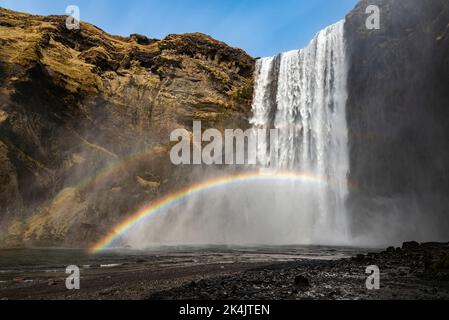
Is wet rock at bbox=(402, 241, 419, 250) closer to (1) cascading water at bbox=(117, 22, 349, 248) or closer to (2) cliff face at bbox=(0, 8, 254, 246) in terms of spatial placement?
(1) cascading water at bbox=(117, 22, 349, 248)

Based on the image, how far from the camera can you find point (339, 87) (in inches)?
1943

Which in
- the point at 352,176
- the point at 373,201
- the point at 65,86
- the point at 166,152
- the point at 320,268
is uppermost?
the point at 65,86

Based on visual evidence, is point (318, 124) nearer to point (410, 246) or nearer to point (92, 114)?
point (410, 246)

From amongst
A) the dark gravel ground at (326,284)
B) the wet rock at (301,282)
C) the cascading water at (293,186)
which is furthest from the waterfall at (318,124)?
the wet rock at (301,282)

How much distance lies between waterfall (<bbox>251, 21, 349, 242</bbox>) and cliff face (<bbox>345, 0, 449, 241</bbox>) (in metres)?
1.44

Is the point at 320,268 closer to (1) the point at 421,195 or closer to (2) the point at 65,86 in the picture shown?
(1) the point at 421,195

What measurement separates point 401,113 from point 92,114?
3773cm

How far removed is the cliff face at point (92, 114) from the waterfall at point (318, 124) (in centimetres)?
752

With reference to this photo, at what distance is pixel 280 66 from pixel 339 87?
413 inches

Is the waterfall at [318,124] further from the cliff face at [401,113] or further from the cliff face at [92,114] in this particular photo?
the cliff face at [92,114]

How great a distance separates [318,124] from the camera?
1951 inches

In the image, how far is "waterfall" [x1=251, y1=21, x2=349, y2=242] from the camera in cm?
4750

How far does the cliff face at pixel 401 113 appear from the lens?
41.2m
